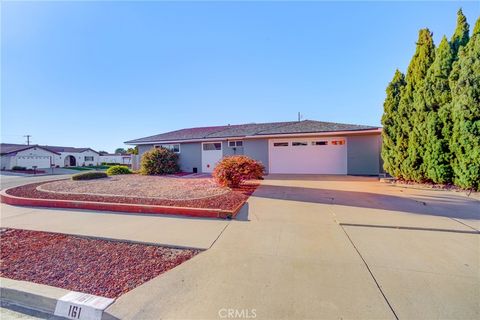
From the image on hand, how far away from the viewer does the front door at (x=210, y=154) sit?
14.6 m

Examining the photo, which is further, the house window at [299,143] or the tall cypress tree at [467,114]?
the house window at [299,143]

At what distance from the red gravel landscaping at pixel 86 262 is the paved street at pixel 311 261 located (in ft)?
0.83

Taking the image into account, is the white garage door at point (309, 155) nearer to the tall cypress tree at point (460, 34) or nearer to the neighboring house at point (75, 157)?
Result: the tall cypress tree at point (460, 34)

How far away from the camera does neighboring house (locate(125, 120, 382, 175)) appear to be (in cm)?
1195

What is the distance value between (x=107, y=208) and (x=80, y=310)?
396 cm

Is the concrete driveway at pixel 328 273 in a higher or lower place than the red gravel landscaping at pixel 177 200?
lower

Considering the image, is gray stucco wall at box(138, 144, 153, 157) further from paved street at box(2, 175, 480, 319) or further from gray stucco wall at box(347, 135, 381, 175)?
gray stucco wall at box(347, 135, 381, 175)

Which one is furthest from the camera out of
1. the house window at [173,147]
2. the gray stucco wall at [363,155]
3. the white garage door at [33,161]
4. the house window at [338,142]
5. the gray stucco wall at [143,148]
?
the white garage door at [33,161]

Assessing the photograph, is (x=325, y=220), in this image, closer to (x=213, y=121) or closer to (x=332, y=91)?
(x=332, y=91)

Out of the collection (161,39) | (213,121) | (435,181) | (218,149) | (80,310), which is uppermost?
(161,39)

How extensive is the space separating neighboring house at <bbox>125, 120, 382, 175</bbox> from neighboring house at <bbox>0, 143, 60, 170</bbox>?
26248mm

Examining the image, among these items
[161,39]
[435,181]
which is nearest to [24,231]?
[161,39]

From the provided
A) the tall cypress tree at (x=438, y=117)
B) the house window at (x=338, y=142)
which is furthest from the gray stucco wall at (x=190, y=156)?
the tall cypress tree at (x=438, y=117)

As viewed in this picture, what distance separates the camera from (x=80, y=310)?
211cm
